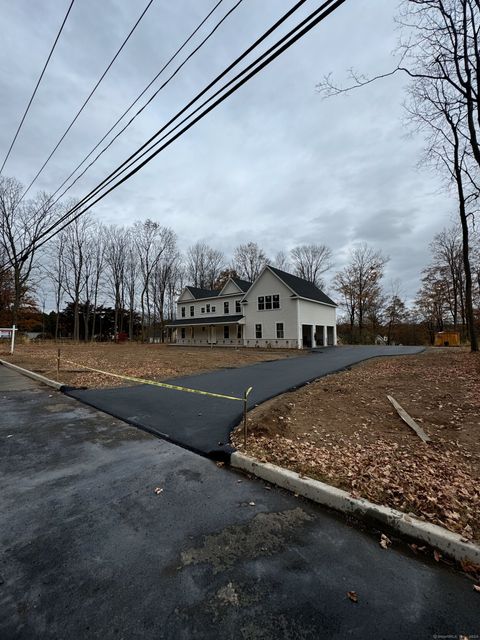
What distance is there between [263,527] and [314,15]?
19.9ft

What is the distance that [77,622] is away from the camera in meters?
1.81

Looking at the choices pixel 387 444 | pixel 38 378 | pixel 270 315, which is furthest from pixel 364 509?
pixel 270 315

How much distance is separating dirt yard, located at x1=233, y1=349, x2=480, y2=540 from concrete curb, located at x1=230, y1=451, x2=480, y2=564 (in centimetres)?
19

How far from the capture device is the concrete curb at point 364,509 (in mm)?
2432

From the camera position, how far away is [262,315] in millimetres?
31484

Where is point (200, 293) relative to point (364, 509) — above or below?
above

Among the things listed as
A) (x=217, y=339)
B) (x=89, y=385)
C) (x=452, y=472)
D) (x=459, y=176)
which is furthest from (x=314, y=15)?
(x=217, y=339)

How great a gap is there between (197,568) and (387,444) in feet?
12.0

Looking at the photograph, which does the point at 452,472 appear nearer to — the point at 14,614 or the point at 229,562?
the point at 229,562

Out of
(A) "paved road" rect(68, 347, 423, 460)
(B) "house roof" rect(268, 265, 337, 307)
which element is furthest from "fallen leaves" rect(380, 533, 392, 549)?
(B) "house roof" rect(268, 265, 337, 307)

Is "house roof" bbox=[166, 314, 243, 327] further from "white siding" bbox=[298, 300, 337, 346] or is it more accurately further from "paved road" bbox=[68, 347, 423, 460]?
"paved road" bbox=[68, 347, 423, 460]

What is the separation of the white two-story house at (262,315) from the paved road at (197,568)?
1029 inches

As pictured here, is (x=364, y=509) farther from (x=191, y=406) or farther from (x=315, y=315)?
(x=315, y=315)

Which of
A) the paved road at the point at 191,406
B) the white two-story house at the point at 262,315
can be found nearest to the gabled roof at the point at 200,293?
the white two-story house at the point at 262,315
